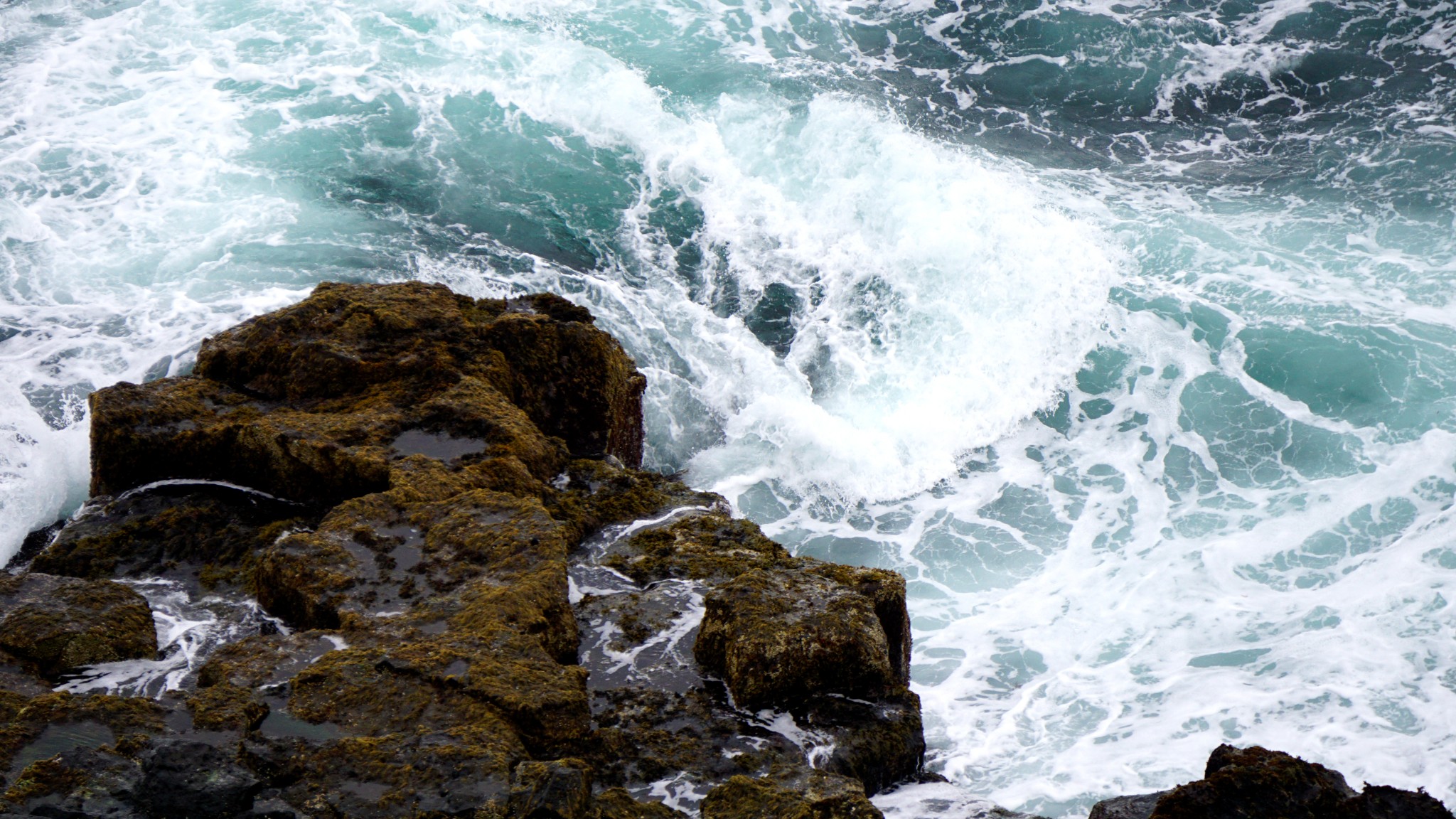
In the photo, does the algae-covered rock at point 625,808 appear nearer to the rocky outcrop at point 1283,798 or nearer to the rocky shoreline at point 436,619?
the rocky shoreline at point 436,619

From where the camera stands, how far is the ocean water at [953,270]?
33.4 ft

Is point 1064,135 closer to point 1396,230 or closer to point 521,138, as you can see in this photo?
point 1396,230

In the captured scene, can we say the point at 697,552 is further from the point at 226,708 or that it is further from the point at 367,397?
the point at 226,708

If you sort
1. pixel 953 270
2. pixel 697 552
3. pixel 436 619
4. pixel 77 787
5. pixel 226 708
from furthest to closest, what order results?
1. pixel 953 270
2. pixel 697 552
3. pixel 436 619
4. pixel 226 708
5. pixel 77 787

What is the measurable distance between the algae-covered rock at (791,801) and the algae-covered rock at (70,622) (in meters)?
3.26

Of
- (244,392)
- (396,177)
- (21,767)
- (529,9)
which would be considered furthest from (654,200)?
(21,767)

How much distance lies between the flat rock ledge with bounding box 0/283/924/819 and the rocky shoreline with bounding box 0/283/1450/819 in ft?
0.06

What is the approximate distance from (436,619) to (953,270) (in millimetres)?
11362

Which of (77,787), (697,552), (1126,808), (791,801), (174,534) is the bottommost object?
(174,534)

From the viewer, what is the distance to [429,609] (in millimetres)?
6078

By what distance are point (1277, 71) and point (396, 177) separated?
14.9 meters

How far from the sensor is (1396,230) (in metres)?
15.4

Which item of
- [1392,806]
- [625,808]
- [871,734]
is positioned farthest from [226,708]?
[1392,806]

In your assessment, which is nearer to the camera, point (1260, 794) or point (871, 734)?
point (1260, 794)
